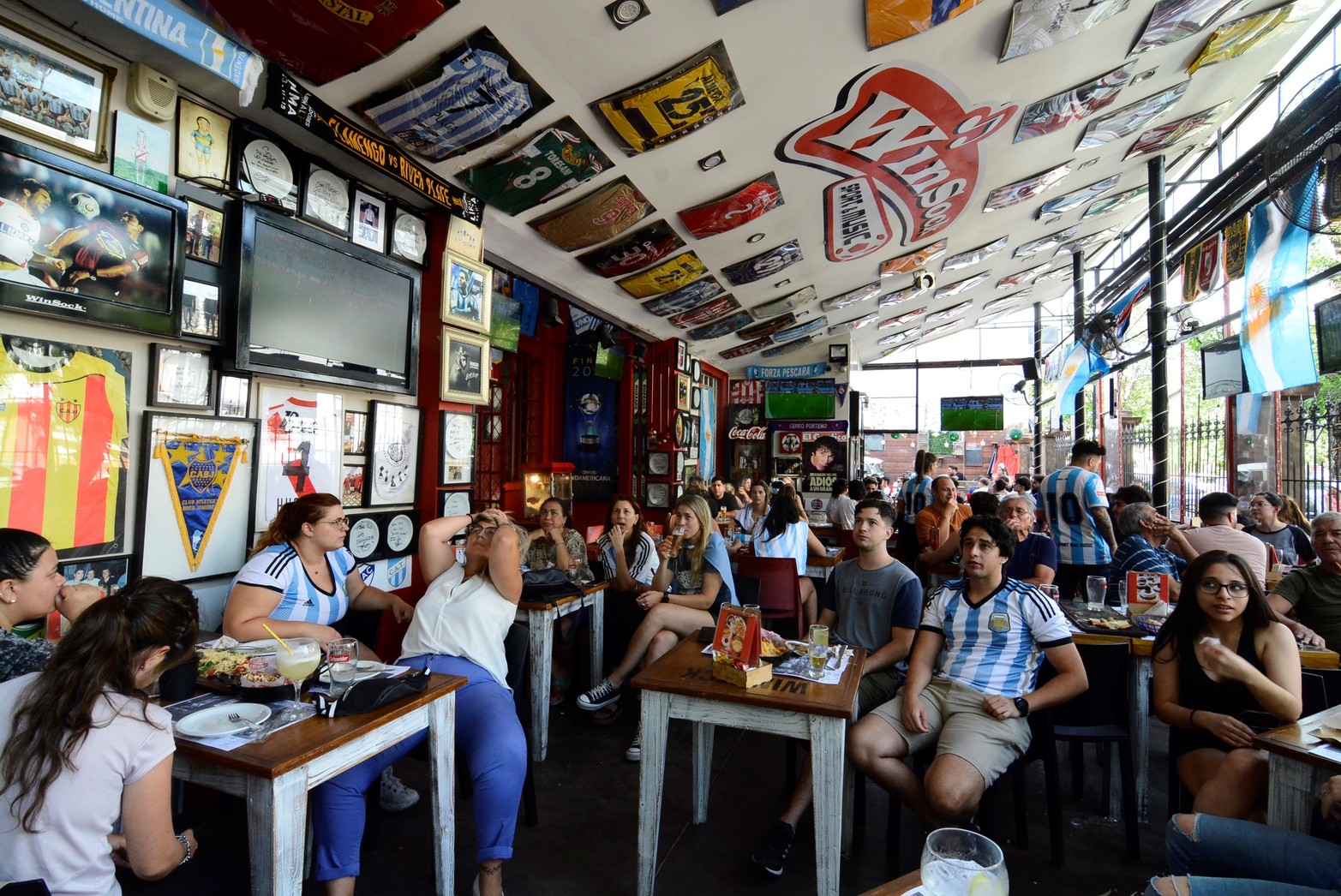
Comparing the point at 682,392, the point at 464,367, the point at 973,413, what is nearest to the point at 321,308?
the point at 464,367

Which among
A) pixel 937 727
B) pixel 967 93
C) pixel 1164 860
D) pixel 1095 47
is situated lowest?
pixel 1164 860

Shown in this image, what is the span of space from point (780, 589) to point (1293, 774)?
254 centimetres

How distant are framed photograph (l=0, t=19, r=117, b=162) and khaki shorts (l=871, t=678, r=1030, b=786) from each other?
3473mm

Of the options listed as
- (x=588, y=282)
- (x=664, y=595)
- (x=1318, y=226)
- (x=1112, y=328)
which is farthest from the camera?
(x=1112, y=328)

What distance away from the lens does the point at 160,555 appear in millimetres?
2615

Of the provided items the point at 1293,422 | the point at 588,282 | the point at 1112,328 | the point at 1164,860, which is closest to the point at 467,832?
the point at 1164,860

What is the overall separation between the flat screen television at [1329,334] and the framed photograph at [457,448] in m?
5.46

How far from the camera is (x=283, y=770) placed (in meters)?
1.53

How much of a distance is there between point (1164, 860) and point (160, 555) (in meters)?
4.03

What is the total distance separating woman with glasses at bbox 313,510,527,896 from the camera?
197cm

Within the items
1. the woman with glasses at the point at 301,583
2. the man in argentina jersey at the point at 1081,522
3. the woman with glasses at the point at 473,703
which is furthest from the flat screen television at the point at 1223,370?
the woman with glasses at the point at 301,583

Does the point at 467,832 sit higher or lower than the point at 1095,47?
lower

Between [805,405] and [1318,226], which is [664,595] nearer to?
[1318,226]

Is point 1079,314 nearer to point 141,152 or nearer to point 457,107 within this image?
point 457,107
